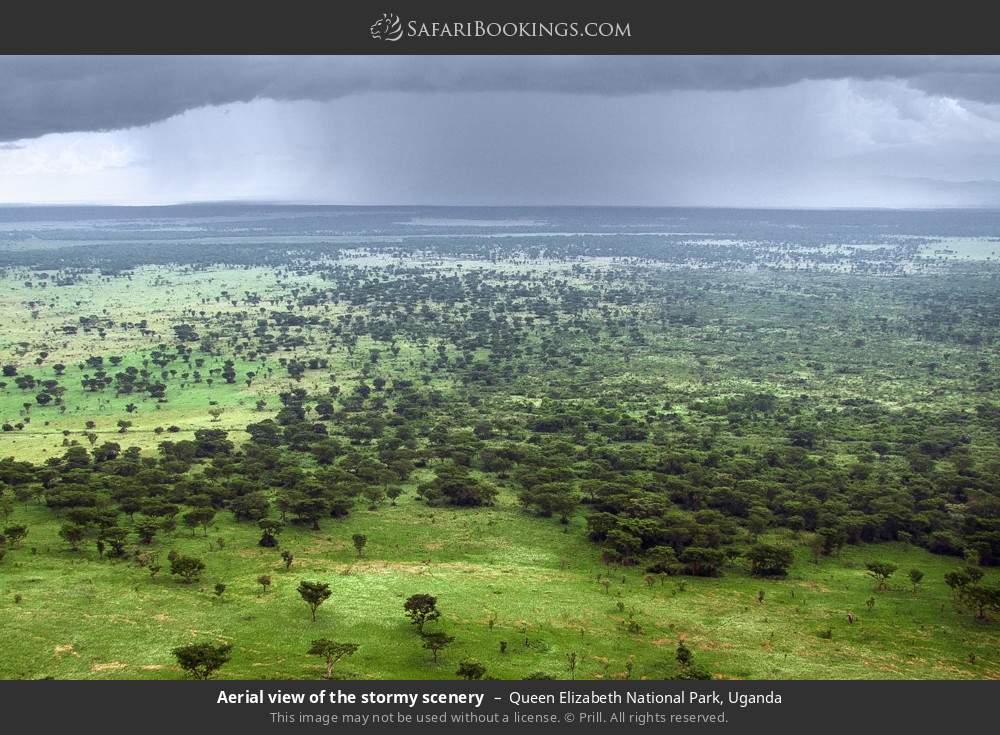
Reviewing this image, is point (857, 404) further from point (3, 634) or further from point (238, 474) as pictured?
point (3, 634)

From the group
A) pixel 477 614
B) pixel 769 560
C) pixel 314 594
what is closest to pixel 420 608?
pixel 477 614

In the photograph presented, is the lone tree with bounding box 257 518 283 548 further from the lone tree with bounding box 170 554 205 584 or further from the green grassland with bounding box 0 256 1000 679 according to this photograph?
the lone tree with bounding box 170 554 205 584

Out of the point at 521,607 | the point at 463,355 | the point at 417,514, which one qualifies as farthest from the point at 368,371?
the point at 521,607

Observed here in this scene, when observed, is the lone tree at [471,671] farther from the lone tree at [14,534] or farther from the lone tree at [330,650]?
the lone tree at [14,534]

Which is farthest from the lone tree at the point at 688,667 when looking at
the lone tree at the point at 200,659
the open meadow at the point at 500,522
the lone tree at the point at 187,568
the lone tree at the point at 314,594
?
the lone tree at the point at 187,568

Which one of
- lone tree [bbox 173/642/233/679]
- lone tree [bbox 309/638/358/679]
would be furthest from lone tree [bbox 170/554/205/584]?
lone tree [bbox 309/638/358/679]
